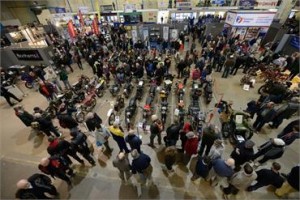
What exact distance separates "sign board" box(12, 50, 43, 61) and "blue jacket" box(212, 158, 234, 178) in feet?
47.2

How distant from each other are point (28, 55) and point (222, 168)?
50.8 ft

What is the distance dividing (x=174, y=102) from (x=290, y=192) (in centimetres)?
536

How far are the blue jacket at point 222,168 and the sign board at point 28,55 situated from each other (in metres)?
14.4

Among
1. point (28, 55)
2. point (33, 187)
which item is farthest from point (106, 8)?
point (33, 187)

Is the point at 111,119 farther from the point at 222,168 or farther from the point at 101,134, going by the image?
the point at 222,168

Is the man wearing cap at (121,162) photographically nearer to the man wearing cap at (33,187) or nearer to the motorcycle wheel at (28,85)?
the man wearing cap at (33,187)

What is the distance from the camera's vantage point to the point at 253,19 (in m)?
12.4

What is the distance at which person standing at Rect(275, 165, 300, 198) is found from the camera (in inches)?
143

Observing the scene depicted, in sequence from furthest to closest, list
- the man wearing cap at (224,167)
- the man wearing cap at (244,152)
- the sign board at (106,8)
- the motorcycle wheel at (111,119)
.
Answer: the sign board at (106,8), the motorcycle wheel at (111,119), the man wearing cap at (244,152), the man wearing cap at (224,167)

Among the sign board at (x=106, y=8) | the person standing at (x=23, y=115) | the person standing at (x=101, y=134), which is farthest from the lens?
the sign board at (x=106, y=8)

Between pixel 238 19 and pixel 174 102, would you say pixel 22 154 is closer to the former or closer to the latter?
pixel 174 102

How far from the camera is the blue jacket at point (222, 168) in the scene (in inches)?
145

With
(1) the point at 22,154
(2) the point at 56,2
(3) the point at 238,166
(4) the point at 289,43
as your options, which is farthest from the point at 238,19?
(2) the point at 56,2

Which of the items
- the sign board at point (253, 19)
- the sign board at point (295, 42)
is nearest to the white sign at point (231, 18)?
the sign board at point (253, 19)
